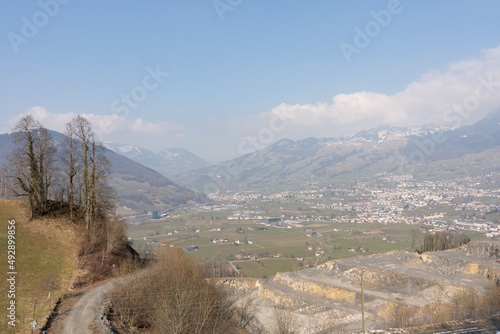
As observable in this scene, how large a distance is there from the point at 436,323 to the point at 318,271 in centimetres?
1424

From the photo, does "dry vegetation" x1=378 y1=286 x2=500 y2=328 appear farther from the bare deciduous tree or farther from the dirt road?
the bare deciduous tree

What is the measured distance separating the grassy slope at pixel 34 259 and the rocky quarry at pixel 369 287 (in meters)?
15.0

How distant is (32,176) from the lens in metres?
29.2

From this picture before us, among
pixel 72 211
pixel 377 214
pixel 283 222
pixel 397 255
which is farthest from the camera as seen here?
pixel 377 214

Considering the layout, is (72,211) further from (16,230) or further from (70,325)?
(70,325)

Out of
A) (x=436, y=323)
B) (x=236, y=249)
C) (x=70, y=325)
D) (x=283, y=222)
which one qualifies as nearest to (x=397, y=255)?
(x=436, y=323)

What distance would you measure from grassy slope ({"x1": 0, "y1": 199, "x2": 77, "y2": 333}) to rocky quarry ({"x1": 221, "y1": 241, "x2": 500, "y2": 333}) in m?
15.0

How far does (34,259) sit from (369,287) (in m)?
29.8

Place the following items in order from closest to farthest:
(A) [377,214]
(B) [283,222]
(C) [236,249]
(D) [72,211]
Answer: (D) [72,211]
(C) [236,249]
(B) [283,222]
(A) [377,214]

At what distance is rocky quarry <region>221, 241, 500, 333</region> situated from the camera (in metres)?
26.3

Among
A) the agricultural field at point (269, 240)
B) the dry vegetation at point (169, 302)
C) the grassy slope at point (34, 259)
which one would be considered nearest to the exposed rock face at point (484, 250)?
the dry vegetation at point (169, 302)

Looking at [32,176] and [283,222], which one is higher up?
[32,176]

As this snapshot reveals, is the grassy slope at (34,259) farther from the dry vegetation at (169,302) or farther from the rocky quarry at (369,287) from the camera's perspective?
the rocky quarry at (369,287)

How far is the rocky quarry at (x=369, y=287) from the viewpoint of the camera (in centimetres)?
2633
